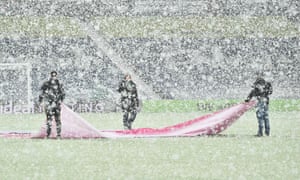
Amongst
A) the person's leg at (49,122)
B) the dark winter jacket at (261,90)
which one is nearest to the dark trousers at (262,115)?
the dark winter jacket at (261,90)

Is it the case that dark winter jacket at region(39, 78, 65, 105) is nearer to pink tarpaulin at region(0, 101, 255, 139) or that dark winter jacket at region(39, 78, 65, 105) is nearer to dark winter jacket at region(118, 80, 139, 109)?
pink tarpaulin at region(0, 101, 255, 139)

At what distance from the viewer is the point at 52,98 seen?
16906 mm

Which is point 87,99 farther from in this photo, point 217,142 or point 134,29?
point 217,142

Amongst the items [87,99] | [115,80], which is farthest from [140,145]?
[115,80]

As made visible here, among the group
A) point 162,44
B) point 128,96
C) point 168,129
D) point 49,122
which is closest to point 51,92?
point 49,122

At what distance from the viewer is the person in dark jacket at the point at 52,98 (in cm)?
1675

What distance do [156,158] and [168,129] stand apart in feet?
18.1

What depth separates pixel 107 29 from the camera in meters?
38.6

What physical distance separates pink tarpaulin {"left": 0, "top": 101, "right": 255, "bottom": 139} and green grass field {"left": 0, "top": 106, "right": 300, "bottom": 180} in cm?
38

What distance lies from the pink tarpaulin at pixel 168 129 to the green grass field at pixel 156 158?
1.24 feet

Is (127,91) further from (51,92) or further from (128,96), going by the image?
(51,92)

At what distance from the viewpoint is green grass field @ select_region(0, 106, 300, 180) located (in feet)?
33.1

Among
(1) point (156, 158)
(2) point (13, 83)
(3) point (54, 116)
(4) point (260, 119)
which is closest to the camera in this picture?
(1) point (156, 158)

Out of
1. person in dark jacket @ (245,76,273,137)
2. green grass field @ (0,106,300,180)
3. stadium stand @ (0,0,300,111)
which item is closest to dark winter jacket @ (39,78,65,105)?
green grass field @ (0,106,300,180)
